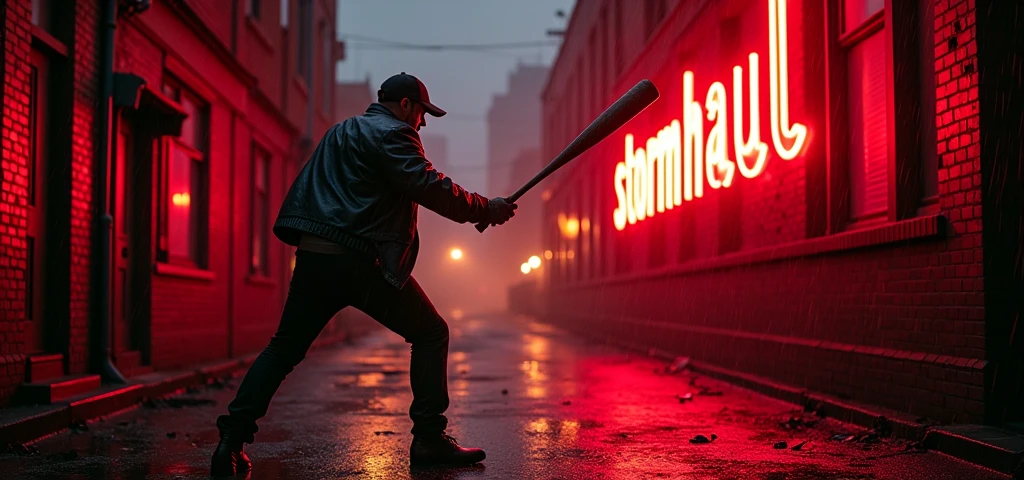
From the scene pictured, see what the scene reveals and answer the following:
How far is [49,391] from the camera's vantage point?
715cm

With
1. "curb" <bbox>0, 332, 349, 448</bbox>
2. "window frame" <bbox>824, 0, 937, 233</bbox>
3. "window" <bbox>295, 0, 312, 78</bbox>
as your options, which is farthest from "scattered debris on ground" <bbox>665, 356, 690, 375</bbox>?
"window" <bbox>295, 0, 312, 78</bbox>

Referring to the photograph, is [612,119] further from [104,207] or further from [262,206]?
[262,206]

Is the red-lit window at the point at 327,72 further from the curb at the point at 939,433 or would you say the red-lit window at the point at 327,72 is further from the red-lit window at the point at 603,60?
the curb at the point at 939,433

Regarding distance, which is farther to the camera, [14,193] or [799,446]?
[14,193]

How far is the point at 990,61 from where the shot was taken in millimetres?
6012

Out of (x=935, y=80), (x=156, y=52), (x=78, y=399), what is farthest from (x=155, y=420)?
(x=935, y=80)

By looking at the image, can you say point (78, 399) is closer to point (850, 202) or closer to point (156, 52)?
point (156, 52)

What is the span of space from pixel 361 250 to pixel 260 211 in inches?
517

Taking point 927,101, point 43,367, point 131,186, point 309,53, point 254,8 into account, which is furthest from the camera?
point 309,53

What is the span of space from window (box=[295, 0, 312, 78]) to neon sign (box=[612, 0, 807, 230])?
7.77 metres

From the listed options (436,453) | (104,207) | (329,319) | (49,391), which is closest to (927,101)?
(436,453)

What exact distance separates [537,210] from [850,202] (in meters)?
68.3

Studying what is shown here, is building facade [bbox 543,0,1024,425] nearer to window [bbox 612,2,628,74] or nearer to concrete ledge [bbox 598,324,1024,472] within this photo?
concrete ledge [bbox 598,324,1024,472]

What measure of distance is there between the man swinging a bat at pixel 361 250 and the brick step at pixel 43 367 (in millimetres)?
3409
